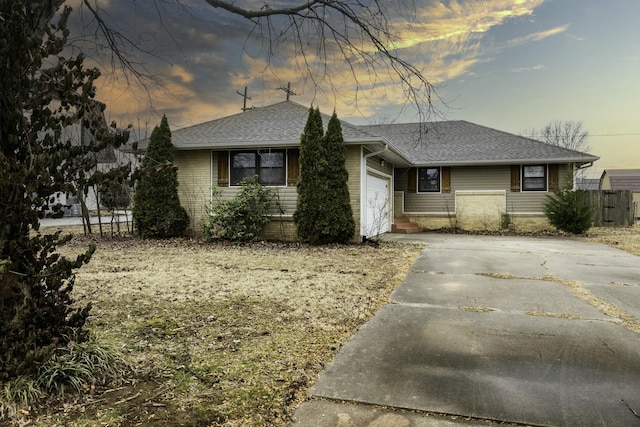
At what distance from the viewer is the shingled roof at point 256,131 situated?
11.9 metres

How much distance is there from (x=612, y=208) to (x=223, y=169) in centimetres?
1687

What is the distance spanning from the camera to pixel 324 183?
11.0 m

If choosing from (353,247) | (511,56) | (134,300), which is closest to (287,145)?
(353,247)

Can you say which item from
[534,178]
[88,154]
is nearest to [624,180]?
[534,178]

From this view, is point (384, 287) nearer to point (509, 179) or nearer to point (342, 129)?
point (342, 129)

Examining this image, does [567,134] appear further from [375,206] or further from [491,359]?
[491,359]

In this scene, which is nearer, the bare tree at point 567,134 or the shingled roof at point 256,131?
the shingled roof at point 256,131

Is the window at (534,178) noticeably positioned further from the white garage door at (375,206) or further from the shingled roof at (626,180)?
the shingled roof at (626,180)

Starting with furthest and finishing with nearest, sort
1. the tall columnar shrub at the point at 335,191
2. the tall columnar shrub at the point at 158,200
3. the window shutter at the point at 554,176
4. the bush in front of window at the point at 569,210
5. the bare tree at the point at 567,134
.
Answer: the bare tree at the point at 567,134 → the window shutter at the point at 554,176 → the bush in front of window at the point at 569,210 → the tall columnar shrub at the point at 158,200 → the tall columnar shrub at the point at 335,191

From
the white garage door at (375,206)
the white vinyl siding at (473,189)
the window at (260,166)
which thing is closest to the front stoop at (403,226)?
the white vinyl siding at (473,189)

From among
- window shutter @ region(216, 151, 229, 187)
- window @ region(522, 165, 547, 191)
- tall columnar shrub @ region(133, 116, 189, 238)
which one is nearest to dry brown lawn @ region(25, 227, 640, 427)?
tall columnar shrub @ region(133, 116, 189, 238)

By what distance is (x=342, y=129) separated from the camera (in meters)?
12.0

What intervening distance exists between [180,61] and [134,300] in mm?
3117

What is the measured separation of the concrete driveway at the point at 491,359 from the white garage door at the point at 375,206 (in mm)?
6620
